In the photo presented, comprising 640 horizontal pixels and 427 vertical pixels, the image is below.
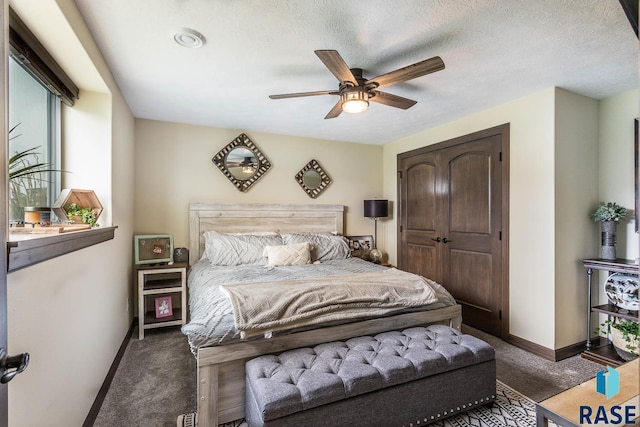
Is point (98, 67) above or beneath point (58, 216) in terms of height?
above

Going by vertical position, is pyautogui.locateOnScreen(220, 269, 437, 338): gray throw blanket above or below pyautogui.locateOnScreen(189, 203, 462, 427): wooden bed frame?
above

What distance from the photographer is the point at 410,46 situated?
199 cm

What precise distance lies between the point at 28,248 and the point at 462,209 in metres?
3.65

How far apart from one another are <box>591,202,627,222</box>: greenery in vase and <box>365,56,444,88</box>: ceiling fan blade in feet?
7.20

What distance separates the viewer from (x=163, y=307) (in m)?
3.21

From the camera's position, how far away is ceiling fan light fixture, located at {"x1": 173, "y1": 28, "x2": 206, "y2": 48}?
183 centimetres

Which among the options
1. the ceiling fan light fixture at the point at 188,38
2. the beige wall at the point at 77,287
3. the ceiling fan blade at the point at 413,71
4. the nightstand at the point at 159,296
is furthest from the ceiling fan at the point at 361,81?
the nightstand at the point at 159,296

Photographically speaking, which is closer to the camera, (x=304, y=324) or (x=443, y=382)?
(x=443, y=382)

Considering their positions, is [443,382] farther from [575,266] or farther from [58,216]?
[58,216]

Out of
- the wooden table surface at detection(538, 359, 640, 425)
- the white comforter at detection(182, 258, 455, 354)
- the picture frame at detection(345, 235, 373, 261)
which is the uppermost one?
the picture frame at detection(345, 235, 373, 261)

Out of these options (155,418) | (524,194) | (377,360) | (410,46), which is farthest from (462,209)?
(155,418)

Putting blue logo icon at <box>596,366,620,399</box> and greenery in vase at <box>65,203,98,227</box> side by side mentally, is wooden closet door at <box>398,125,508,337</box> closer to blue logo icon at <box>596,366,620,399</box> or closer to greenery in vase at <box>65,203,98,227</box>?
blue logo icon at <box>596,366,620,399</box>

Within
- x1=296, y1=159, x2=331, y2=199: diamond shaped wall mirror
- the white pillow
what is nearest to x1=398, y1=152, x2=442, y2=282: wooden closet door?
x1=296, y1=159, x2=331, y2=199: diamond shaped wall mirror

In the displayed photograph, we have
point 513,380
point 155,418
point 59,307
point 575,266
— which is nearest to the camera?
point 59,307
